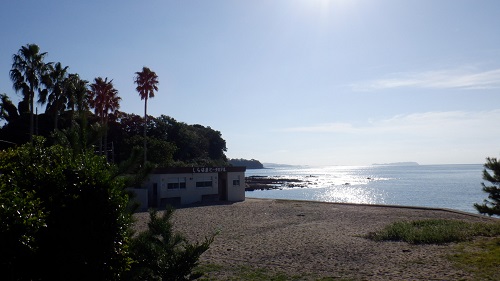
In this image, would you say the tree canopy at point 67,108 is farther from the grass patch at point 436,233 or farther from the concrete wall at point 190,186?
the grass patch at point 436,233

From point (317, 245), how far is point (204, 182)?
2248 centimetres

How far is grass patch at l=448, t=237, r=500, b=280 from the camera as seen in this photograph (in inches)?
545

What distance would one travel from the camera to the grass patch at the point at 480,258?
13.8 meters

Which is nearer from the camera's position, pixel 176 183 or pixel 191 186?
pixel 176 183

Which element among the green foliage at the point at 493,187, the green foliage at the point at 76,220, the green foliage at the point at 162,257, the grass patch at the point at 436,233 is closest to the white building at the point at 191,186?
the grass patch at the point at 436,233

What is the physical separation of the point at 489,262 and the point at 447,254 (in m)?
1.84

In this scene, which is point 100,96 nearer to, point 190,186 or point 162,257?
point 190,186

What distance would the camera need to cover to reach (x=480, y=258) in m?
15.9

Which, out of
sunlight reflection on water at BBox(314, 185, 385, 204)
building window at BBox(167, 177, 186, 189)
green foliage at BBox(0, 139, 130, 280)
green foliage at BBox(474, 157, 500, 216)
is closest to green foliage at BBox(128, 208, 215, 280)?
green foliage at BBox(0, 139, 130, 280)

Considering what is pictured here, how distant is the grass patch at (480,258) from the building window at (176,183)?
23711 millimetres

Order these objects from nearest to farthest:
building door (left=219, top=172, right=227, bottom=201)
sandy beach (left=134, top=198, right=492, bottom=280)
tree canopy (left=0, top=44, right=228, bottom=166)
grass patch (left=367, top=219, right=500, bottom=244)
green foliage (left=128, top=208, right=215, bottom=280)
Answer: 1. green foliage (left=128, top=208, right=215, bottom=280)
2. sandy beach (left=134, top=198, right=492, bottom=280)
3. grass patch (left=367, top=219, right=500, bottom=244)
4. tree canopy (left=0, top=44, right=228, bottom=166)
5. building door (left=219, top=172, right=227, bottom=201)

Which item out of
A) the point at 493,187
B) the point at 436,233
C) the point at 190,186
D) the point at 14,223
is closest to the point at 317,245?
the point at 436,233

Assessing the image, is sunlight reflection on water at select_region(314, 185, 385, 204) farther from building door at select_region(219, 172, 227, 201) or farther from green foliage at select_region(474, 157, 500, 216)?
green foliage at select_region(474, 157, 500, 216)

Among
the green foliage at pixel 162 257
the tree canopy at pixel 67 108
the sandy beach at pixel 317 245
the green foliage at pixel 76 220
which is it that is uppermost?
the tree canopy at pixel 67 108
